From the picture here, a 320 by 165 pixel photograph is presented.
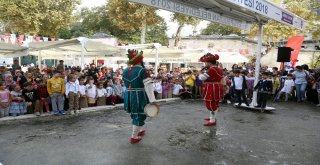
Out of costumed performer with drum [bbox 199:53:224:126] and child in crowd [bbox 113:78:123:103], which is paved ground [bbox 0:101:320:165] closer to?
costumed performer with drum [bbox 199:53:224:126]

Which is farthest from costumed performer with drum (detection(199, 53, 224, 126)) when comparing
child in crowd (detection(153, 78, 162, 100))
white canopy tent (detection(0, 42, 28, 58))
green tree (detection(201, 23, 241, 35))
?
green tree (detection(201, 23, 241, 35))

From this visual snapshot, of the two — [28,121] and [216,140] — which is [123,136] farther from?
[28,121]

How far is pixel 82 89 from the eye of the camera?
1041cm

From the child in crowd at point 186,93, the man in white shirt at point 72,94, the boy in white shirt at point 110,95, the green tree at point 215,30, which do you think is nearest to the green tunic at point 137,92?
the man in white shirt at point 72,94

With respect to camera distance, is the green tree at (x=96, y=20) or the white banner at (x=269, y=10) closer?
the white banner at (x=269, y=10)

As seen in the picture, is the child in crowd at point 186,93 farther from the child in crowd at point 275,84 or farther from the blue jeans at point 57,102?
the blue jeans at point 57,102

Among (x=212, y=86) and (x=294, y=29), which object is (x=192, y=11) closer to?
(x=212, y=86)

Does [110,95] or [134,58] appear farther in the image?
[110,95]

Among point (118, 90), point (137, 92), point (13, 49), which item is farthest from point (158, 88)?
point (13, 49)

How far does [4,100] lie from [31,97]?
0.83m

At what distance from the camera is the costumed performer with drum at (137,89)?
6.58 metres

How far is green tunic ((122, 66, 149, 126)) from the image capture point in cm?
662

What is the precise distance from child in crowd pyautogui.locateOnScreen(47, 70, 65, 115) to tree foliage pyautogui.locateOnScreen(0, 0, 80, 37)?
56.9ft

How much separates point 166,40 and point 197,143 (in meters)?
49.6
